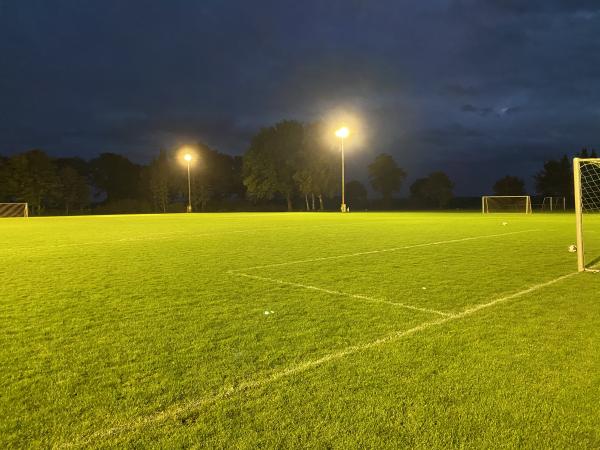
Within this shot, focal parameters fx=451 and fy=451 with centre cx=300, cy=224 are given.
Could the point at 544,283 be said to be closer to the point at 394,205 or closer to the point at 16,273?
the point at 16,273

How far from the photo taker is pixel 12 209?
5097 centimetres

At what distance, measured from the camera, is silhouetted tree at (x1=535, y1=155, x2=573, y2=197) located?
214 ft

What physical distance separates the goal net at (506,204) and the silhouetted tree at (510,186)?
18.8 meters

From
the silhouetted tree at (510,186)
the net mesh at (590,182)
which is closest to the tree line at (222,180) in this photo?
the silhouetted tree at (510,186)

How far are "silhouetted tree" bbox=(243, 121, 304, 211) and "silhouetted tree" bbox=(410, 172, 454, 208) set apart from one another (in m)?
28.4

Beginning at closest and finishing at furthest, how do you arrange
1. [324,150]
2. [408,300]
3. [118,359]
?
[118,359]
[408,300]
[324,150]

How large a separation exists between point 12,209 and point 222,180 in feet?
127

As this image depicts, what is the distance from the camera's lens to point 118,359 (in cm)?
413

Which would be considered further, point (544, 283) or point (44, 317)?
point (544, 283)

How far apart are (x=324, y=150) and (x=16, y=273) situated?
207ft

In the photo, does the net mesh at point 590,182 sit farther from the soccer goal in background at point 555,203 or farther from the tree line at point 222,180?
the tree line at point 222,180

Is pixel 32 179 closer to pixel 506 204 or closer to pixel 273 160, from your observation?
pixel 273 160

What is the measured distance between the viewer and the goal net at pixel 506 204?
171ft

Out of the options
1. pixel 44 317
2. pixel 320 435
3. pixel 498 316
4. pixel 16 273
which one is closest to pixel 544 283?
pixel 498 316
